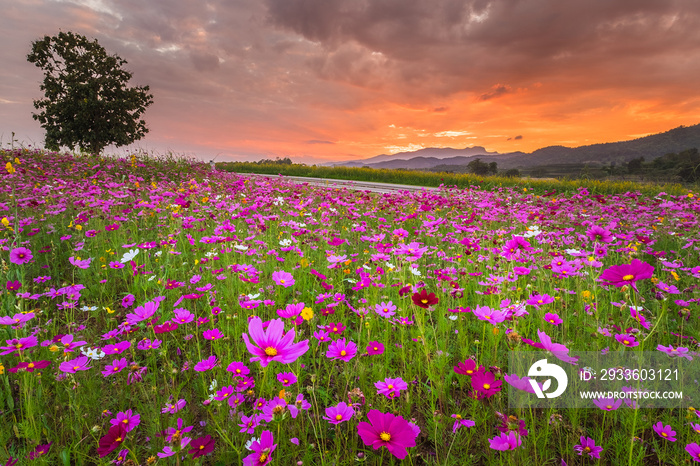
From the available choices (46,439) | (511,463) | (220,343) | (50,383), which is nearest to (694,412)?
(511,463)

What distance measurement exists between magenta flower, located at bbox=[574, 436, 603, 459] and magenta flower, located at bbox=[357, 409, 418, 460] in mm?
964

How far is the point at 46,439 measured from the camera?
1670mm

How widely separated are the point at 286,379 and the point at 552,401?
1.42 metres

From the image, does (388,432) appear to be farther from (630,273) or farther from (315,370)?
(630,273)

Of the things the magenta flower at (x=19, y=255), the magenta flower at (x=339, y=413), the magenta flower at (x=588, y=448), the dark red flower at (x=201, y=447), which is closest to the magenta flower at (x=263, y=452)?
the dark red flower at (x=201, y=447)

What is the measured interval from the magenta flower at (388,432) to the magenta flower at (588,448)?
3.16 feet

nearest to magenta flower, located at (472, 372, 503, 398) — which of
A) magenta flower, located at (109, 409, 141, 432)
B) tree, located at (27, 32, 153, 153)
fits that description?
magenta flower, located at (109, 409, 141, 432)

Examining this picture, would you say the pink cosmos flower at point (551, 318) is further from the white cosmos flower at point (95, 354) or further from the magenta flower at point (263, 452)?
the white cosmos flower at point (95, 354)

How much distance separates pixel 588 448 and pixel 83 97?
34.1 metres

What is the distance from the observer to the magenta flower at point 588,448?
1.43 meters


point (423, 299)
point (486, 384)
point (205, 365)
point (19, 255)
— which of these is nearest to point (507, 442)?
point (486, 384)

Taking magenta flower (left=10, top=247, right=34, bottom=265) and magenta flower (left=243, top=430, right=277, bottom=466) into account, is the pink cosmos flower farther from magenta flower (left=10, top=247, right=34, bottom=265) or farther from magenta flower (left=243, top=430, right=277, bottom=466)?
magenta flower (left=10, top=247, right=34, bottom=265)

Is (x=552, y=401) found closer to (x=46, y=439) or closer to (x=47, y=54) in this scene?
(x=46, y=439)

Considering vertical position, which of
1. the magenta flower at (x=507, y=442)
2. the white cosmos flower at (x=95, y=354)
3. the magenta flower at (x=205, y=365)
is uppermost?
the magenta flower at (x=205, y=365)
